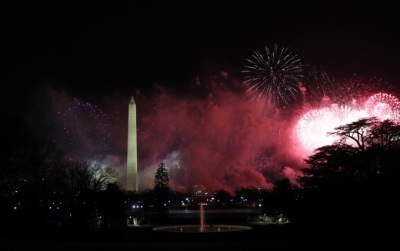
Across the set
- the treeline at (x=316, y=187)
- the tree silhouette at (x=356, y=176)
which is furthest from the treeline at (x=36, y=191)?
the tree silhouette at (x=356, y=176)

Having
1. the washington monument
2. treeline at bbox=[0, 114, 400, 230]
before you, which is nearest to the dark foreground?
treeline at bbox=[0, 114, 400, 230]

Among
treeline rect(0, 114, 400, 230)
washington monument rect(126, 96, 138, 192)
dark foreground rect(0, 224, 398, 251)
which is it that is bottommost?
dark foreground rect(0, 224, 398, 251)

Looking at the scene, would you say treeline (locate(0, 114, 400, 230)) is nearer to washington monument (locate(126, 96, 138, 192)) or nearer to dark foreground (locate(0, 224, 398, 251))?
dark foreground (locate(0, 224, 398, 251))

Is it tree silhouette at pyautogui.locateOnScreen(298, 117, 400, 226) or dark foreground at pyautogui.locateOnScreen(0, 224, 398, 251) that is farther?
tree silhouette at pyautogui.locateOnScreen(298, 117, 400, 226)

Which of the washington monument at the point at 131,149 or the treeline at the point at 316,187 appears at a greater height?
the washington monument at the point at 131,149

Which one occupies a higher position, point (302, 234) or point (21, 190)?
point (21, 190)

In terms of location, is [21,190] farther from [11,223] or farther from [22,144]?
[22,144]

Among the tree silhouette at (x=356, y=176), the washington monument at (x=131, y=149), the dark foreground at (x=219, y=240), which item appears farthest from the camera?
the washington monument at (x=131, y=149)

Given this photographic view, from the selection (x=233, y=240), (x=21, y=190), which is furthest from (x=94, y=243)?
(x=21, y=190)

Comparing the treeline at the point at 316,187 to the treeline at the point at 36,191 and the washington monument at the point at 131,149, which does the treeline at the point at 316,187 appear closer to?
the treeline at the point at 36,191
